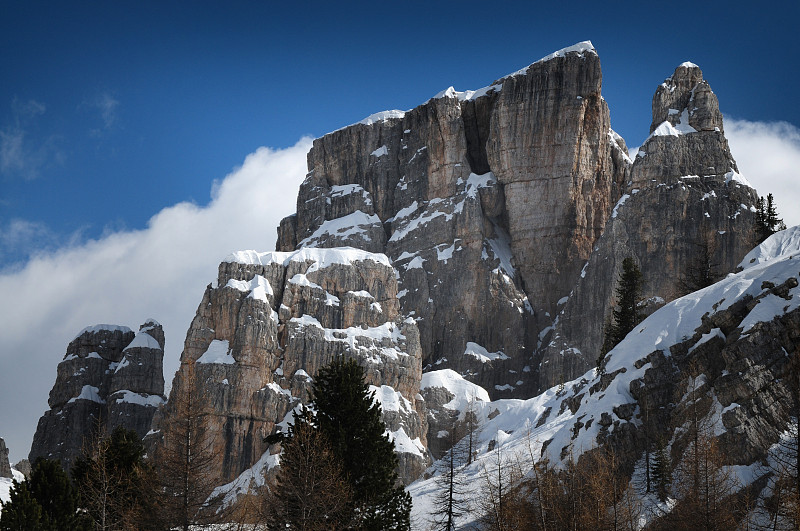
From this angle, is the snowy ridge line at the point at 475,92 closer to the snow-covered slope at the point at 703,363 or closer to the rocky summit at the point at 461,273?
the rocky summit at the point at 461,273

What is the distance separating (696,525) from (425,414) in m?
81.8

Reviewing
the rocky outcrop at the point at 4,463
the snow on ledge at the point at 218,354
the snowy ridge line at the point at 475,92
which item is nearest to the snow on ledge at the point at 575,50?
the snowy ridge line at the point at 475,92

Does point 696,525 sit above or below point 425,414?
below

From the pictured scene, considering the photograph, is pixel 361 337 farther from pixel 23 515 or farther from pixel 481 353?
pixel 23 515

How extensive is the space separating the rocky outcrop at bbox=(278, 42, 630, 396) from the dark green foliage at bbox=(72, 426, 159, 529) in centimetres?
10052

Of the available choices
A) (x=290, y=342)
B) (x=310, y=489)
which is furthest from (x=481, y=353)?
(x=310, y=489)

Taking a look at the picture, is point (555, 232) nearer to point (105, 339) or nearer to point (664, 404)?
point (105, 339)

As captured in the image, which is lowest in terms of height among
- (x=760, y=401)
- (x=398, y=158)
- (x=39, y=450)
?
(x=760, y=401)

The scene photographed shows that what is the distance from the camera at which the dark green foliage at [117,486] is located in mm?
35094

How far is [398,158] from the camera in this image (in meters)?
171

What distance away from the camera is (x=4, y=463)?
4663 inches

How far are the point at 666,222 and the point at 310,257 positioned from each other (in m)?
50.8

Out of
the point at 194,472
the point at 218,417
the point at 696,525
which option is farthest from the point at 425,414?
the point at 194,472

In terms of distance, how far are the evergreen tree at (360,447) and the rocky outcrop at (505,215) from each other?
341 feet
